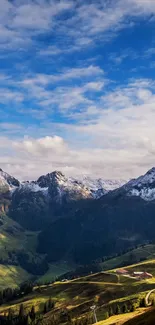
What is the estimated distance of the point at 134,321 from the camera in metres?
139

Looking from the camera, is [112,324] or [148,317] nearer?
[148,317]

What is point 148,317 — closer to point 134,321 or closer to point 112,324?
point 134,321

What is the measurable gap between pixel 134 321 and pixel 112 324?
28.5 m

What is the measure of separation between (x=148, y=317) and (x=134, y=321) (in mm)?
9729

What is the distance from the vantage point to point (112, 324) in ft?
540

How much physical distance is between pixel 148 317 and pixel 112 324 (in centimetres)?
3805

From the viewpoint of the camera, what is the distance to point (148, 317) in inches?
5153

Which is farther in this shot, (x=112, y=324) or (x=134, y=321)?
(x=112, y=324)

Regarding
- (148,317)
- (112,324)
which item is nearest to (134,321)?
(148,317)
